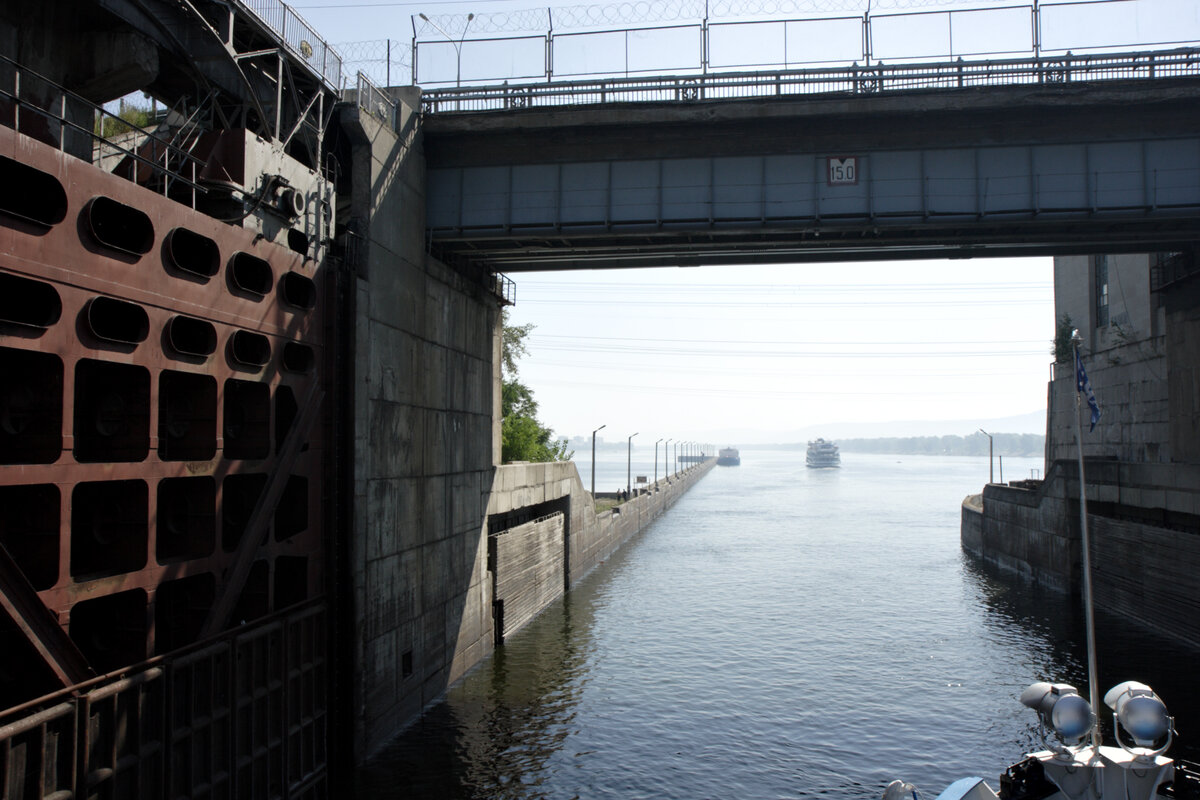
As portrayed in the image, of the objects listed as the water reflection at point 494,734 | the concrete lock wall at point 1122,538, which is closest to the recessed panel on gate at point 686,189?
the water reflection at point 494,734

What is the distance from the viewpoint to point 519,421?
201 feet

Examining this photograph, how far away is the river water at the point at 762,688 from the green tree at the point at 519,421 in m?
15.1

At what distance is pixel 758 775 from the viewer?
18.5m

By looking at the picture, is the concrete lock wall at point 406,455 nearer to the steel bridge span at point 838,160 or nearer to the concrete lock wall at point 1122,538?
the steel bridge span at point 838,160

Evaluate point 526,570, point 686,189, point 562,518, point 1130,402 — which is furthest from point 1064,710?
point 1130,402

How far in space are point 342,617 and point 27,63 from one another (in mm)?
13017

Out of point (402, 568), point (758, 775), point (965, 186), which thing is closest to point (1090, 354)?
point (965, 186)

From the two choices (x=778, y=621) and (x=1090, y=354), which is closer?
(x=778, y=621)

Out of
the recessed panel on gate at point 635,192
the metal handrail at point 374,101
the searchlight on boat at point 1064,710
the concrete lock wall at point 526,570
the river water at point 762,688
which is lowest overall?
the river water at point 762,688

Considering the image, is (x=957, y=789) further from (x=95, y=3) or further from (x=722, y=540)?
(x=722, y=540)

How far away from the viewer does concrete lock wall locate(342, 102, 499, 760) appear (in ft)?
60.8

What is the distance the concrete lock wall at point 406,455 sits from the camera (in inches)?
730

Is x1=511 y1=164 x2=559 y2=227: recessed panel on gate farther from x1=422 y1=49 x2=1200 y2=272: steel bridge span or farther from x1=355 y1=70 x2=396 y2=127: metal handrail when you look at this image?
x1=355 y1=70 x2=396 y2=127: metal handrail

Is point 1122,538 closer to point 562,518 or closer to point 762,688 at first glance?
point 762,688
